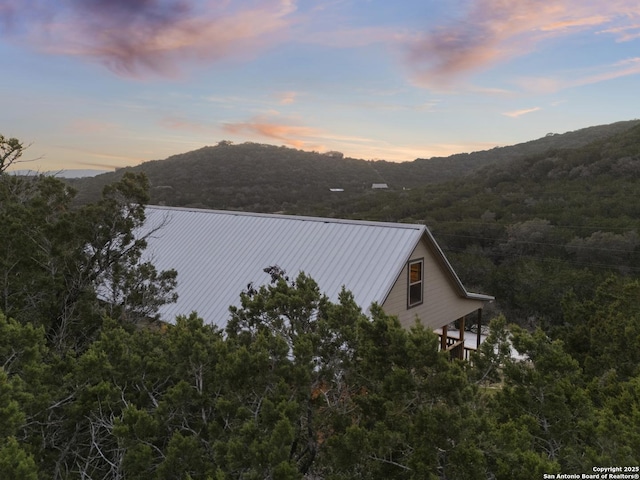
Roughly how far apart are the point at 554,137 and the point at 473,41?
8126 cm

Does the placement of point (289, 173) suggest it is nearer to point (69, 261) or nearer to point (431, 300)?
point (431, 300)

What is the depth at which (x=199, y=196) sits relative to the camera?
2208 inches

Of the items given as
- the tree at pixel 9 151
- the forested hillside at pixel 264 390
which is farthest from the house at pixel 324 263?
the tree at pixel 9 151

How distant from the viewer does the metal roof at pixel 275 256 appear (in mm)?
11133

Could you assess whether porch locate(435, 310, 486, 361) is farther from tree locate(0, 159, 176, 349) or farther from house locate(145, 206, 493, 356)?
tree locate(0, 159, 176, 349)

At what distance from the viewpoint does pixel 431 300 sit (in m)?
13.2

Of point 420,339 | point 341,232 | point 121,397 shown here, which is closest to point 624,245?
point 341,232

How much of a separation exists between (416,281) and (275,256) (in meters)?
4.46

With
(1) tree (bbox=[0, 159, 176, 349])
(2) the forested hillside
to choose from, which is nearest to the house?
(1) tree (bbox=[0, 159, 176, 349])

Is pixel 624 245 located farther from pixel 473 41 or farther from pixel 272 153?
pixel 272 153

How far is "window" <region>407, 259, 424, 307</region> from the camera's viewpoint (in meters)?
12.4

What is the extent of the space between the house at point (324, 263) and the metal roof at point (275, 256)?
3 cm

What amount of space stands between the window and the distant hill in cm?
3280

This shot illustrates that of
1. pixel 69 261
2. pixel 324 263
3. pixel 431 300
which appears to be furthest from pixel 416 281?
Result: pixel 69 261
